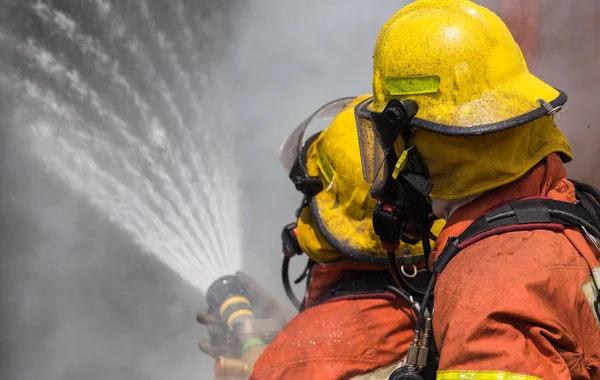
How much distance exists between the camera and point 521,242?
5.17 feet

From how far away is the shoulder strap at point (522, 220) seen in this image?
162cm

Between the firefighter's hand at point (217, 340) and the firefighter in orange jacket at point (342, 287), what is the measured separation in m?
1.01

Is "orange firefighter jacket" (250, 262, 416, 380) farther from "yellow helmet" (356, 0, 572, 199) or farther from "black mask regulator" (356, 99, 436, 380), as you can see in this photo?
"yellow helmet" (356, 0, 572, 199)

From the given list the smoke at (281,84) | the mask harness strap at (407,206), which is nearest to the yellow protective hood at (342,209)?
the mask harness strap at (407,206)

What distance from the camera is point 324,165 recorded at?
278 centimetres

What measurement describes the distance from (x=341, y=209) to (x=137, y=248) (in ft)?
14.7

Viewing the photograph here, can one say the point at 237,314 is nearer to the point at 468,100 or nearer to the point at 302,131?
the point at 302,131

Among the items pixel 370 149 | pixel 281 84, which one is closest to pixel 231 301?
pixel 370 149

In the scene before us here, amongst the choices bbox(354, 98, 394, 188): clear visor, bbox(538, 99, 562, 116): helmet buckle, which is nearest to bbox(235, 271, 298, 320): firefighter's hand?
bbox(354, 98, 394, 188): clear visor

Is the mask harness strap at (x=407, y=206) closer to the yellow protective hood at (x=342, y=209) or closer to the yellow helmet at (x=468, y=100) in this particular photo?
the yellow helmet at (x=468, y=100)

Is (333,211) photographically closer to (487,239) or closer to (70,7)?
(487,239)

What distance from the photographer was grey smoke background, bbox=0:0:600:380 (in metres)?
5.49

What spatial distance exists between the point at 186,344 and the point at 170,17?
10.4 feet

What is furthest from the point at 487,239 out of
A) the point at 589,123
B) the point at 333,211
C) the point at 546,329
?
the point at 589,123
